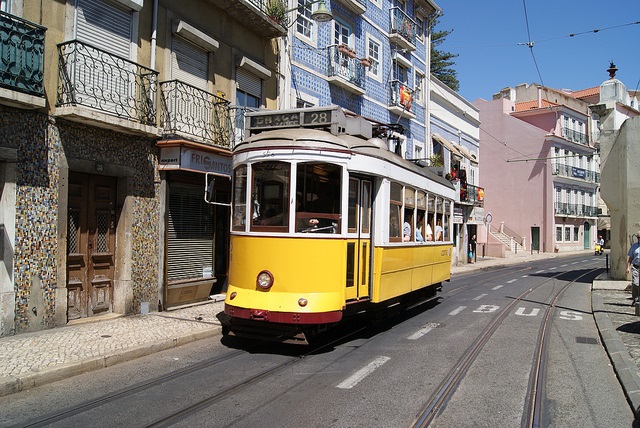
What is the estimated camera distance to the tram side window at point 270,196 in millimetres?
7762

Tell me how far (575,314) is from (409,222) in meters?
5.25

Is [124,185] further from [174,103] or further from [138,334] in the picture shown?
[138,334]

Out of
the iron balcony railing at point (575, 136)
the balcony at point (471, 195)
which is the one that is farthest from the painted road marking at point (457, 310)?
the iron balcony railing at point (575, 136)

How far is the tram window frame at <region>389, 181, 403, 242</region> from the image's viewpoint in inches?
356

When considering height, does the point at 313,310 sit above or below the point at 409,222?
below

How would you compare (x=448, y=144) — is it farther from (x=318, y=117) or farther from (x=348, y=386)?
(x=348, y=386)

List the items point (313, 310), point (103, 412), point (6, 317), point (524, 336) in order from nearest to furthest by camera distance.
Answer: point (103, 412) < point (313, 310) < point (6, 317) < point (524, 336)

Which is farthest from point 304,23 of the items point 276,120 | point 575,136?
point 575,136

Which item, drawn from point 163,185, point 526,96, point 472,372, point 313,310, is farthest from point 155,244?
point 526,96

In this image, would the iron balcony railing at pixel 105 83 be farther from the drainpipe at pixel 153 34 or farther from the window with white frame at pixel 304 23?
the window with white frame at pixel 304 23

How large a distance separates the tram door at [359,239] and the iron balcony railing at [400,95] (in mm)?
15984

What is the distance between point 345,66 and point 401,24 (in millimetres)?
6315

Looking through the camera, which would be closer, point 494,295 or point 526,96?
point 494,295

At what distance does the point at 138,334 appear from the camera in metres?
8.73
